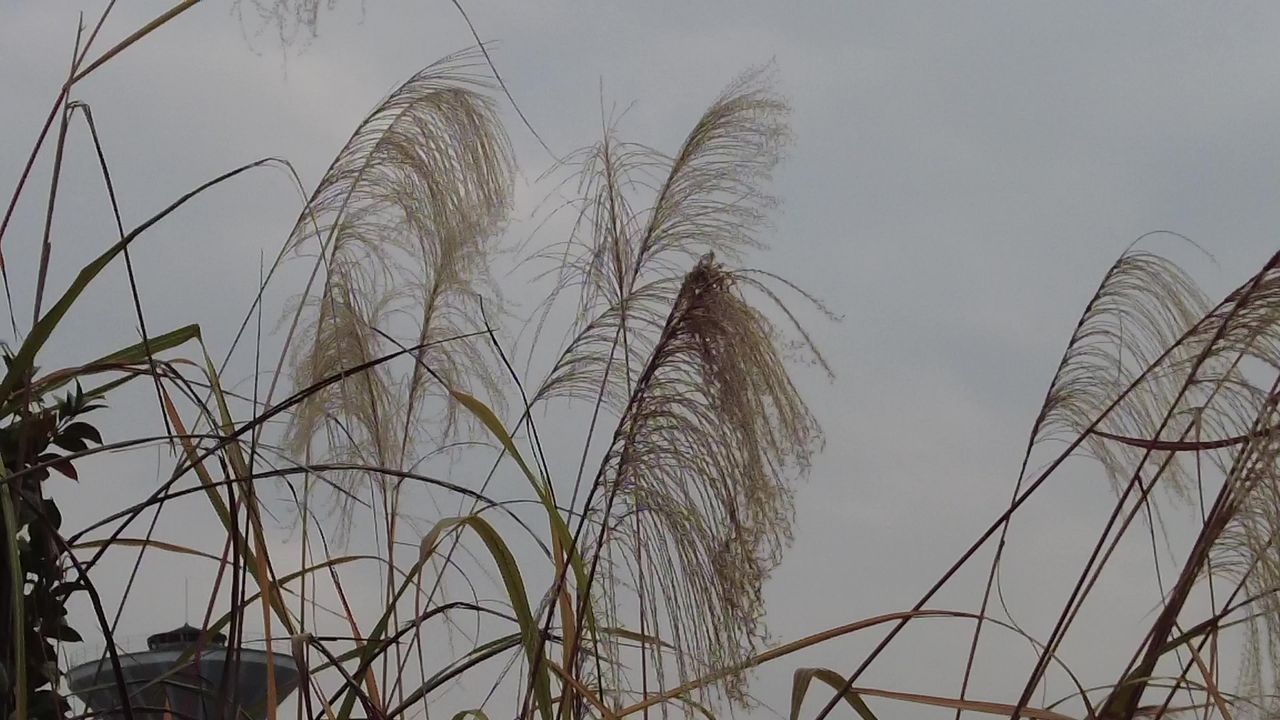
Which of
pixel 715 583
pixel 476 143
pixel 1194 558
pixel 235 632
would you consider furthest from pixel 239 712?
pixel 1194 558

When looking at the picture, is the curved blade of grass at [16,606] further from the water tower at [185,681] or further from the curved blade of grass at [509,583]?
the curved blade of grass at [509,583]

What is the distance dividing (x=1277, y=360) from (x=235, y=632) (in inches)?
46.4

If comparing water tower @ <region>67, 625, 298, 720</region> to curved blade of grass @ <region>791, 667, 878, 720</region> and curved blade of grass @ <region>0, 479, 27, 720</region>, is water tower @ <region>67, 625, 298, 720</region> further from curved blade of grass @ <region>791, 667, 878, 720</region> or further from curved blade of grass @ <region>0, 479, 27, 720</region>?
curved blade of grass @ <region>791, 667, 878, 720</region>

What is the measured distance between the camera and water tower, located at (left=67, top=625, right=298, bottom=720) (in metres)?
1.48

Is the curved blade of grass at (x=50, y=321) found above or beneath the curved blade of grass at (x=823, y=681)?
above

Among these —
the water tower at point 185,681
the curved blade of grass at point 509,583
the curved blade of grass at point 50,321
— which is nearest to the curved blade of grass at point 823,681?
the curved blade of grass at point 509,583

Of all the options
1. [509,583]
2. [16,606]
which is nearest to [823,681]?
[509,583]

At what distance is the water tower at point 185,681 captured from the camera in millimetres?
1480

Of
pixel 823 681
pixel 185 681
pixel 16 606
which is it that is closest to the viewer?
pixel 16 606

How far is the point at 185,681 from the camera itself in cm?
169

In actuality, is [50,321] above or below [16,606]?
above

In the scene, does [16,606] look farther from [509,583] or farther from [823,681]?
[823,681]

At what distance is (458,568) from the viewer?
1.77 metres

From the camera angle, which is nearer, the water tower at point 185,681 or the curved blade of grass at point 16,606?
the curved blade of grass at point 16,606
